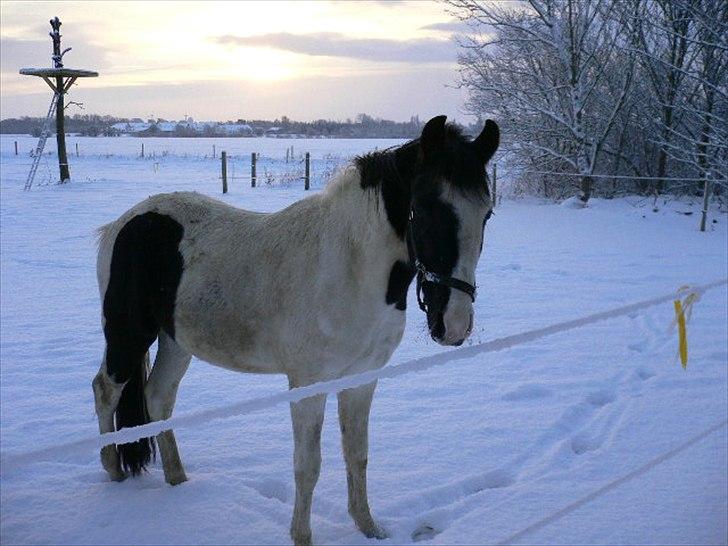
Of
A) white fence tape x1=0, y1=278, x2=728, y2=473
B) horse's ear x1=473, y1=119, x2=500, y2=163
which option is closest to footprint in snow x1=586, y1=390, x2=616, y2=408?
white fence tape x1=0, y1=278, x2=728, y2=473

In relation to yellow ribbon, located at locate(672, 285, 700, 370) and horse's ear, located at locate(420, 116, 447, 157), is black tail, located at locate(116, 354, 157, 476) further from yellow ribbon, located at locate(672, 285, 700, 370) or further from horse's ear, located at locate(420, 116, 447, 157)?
yellow ribbon, located at locate(672, 285, 700, 370)

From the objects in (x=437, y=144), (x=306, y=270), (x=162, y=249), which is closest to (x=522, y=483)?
(x=306, y=270)

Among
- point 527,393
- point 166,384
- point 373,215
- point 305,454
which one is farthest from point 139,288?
point 527,393

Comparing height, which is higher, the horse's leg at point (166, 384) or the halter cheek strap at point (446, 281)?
the halter cheek strap at point (446, 281)

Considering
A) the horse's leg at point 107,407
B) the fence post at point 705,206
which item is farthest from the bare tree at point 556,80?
Answer: the horse's leg at point 107,407

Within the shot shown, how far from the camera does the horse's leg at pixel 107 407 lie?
305 cm

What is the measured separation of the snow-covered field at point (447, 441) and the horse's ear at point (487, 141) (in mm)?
1733

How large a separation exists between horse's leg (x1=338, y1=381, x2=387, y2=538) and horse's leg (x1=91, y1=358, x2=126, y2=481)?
4.13ft

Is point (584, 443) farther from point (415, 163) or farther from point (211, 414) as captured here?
point (211, 414)

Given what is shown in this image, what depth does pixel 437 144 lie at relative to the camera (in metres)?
2.03

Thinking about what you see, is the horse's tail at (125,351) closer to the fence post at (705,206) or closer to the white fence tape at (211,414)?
the white fence tape at (211,414)

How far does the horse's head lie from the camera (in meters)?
1.92

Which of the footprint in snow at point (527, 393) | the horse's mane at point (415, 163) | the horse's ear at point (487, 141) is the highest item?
the horse's ear at point (487, 141)

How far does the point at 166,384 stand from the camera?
3.18 m
